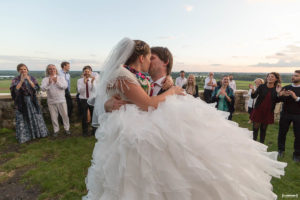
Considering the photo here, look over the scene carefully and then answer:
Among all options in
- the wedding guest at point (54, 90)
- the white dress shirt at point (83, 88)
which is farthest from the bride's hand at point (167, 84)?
the wedding guest at point (54, 90)

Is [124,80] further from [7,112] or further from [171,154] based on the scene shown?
[7,112]

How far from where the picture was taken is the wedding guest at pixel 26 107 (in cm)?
549

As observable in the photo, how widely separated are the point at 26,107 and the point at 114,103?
5.00m

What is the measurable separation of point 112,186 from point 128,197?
0.56 ft

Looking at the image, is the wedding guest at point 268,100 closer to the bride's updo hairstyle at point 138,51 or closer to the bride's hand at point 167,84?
the bride's hand at point 167,84

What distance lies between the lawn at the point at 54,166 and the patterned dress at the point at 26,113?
27 centimetres

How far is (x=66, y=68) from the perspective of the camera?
7.23 metres

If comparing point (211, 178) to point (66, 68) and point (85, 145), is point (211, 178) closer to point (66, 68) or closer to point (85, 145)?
point (85, 145)

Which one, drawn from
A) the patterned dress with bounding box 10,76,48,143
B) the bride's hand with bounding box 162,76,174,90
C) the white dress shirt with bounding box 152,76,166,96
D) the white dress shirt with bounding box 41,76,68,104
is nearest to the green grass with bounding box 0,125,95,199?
the patterned dress with bounding box 10,76,48,143

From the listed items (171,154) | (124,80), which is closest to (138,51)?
(124,80)

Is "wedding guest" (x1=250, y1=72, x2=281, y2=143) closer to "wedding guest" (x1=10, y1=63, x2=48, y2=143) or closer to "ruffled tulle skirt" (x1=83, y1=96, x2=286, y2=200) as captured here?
"ruffled tulle skirt" (x1=83, y1=96, x2=286, y2=200)

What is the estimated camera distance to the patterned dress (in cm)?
554

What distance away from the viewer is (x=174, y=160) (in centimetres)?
163

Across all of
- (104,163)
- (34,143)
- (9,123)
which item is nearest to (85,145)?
(34,143)
